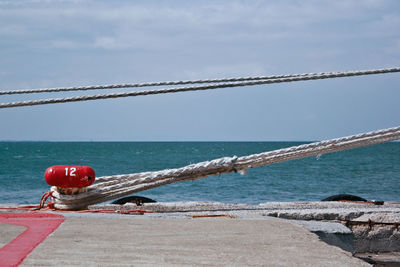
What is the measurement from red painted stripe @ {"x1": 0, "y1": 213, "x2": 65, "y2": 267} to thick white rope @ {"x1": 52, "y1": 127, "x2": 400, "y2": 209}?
0.78 metres

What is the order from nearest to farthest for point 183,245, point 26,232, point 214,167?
point 183,245, point 26,232, point 214,167

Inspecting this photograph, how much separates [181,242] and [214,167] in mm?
1762

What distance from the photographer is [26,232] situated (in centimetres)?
412

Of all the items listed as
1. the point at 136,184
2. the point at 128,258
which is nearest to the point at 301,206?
the point at 136,184

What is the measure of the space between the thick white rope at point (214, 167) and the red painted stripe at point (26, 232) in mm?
781

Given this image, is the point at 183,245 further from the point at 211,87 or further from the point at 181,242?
the point at 211,87

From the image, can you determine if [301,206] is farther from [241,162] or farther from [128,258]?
[128,258]

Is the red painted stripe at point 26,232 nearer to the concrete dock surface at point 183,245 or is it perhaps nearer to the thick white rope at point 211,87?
the concrete dock surface at point 183,245

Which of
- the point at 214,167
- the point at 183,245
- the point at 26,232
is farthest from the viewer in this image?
the point at 214,167

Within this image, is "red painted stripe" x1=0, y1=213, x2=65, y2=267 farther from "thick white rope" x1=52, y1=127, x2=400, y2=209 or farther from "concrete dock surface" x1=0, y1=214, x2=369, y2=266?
"thick white rope" x1=52, y1=127, x2=400, y2=209

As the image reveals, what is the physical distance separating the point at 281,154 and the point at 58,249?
2656mm

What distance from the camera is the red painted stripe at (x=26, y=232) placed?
3342mm

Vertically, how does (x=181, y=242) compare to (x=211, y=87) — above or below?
below

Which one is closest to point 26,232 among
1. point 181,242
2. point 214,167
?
→ point 181,242
